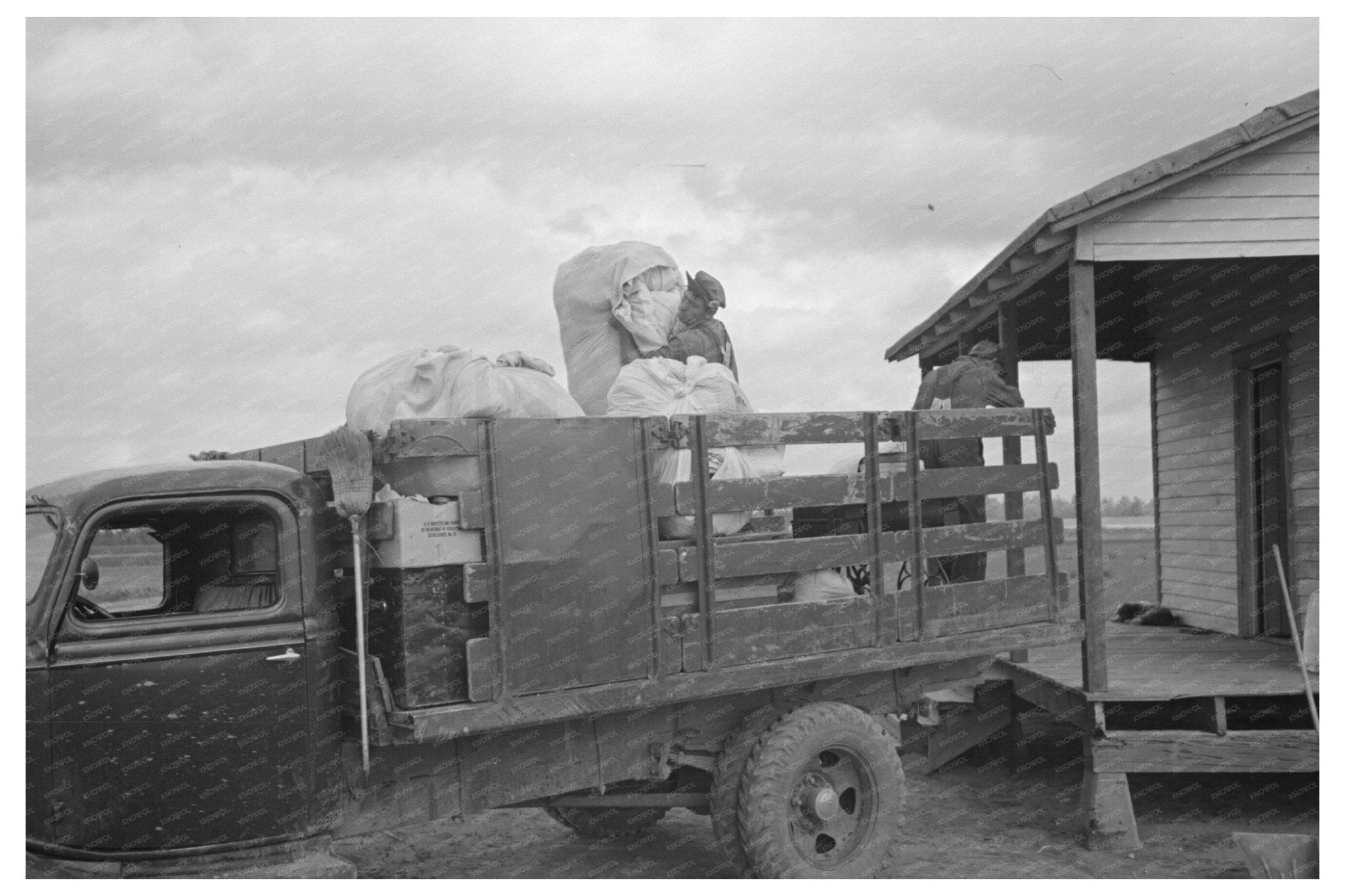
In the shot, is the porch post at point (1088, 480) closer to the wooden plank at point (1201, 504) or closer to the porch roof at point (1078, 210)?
the porch roof at point (1078, 210)

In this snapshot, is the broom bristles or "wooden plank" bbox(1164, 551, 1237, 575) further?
"wooden plank" bbox(1164, 551, 1237, 575)

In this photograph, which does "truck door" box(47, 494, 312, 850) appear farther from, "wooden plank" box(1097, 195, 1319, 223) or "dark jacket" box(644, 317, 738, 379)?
"wooden plank" box(1097, 195, 1319, 223)

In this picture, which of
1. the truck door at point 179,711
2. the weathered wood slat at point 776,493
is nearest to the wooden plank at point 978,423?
the weathered wood slat at point 776,493

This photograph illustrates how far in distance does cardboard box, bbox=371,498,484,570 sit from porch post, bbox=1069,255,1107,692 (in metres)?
3.95

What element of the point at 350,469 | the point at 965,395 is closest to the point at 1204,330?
the point at 965,395

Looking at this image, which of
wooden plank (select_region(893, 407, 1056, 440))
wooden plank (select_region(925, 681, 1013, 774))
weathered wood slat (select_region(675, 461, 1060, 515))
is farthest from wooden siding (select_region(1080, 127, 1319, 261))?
wooden plank (select_region(925, 681, 1013, 774))

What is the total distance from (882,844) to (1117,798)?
1817 mm

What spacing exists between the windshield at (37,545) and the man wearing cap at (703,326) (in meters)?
3.30

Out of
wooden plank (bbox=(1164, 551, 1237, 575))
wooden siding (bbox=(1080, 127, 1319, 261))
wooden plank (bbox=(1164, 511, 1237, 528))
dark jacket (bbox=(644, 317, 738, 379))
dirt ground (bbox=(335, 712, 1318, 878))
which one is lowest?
dirt ground (bbox=(335, 712, 1318, 878))

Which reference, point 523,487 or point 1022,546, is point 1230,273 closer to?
point 1022,546

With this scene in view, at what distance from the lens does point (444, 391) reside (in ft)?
17.6

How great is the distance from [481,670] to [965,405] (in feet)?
12.4

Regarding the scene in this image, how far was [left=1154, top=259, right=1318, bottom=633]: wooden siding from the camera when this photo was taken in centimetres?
932

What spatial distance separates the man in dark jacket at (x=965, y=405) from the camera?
23.0 ft
